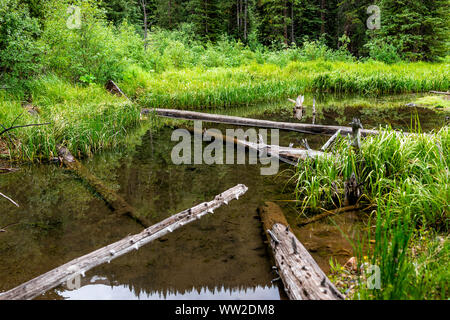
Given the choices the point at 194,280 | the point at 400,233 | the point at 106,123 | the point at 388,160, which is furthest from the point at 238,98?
the point at 400,233

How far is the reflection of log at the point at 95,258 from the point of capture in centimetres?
289

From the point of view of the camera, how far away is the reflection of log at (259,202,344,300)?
2.57 metres

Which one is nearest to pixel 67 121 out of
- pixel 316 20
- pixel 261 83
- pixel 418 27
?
pixel 261 83

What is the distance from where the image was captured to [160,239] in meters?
4.23

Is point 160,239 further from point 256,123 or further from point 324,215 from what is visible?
point 256,123

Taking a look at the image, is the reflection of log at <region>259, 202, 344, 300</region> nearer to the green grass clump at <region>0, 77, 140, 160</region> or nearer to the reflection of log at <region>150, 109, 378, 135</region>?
the reflection of log at <region>150, 109, 378, 135</region>

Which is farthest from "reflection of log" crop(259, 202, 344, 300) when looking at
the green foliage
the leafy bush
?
the leafy bush

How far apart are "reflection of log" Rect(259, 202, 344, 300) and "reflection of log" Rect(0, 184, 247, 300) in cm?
108

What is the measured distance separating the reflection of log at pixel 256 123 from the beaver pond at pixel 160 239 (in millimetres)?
2055

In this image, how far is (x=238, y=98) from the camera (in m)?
13.2

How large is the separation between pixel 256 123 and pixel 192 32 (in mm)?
20942
